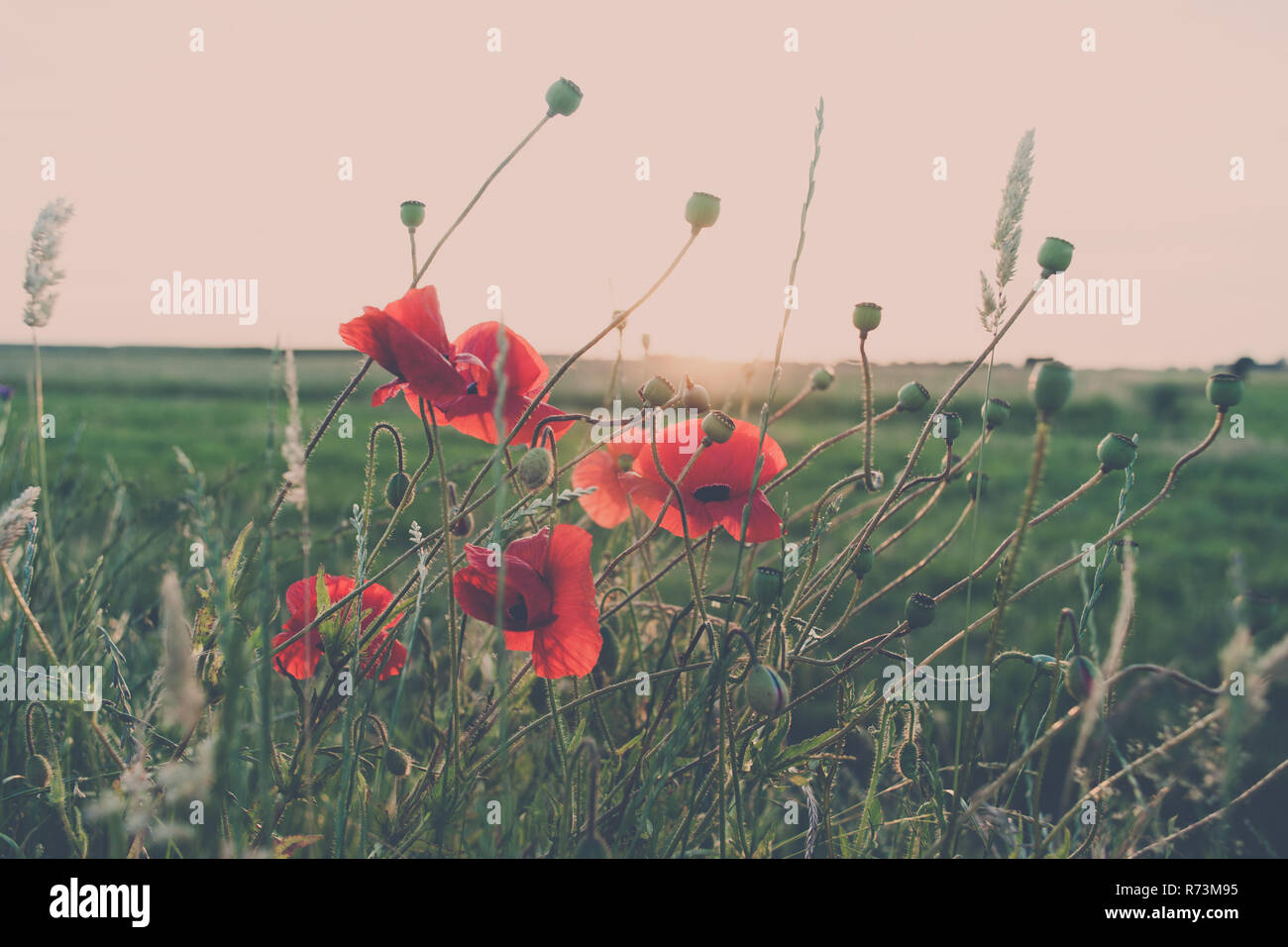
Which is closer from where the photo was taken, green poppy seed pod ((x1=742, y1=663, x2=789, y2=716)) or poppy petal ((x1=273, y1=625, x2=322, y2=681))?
green poppy seed pod ((x1=742, y1=663, x2=789, y2=716))

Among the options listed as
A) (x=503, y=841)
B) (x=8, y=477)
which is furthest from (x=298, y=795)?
(x=8, y=477)

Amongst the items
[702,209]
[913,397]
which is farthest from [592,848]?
[913,397]

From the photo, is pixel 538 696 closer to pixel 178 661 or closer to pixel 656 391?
pixel 656 391

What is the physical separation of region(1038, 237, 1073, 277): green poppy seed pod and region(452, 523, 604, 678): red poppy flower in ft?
2.18

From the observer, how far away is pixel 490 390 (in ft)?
3.57

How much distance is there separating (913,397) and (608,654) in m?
0.56

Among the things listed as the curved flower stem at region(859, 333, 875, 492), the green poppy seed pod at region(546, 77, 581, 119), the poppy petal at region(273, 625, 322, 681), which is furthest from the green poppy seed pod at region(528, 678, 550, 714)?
the green poppy seed pod at region(546, 77, 581, 119)

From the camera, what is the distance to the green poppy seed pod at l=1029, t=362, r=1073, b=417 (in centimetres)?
70

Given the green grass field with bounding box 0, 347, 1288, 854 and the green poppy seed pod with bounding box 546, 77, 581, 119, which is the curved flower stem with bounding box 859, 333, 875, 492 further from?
the green poppy seed pod with bounding box 546, 77, 581, 119

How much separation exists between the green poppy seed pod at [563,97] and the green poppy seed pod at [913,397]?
587 millimetres

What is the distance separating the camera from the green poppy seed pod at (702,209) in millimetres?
997

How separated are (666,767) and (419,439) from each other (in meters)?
9.12

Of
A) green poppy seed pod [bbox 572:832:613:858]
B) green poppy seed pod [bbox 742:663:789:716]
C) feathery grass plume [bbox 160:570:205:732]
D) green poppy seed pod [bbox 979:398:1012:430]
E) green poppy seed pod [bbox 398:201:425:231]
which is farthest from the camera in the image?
green poppy seed pod [bbox 398:201:425:231]
